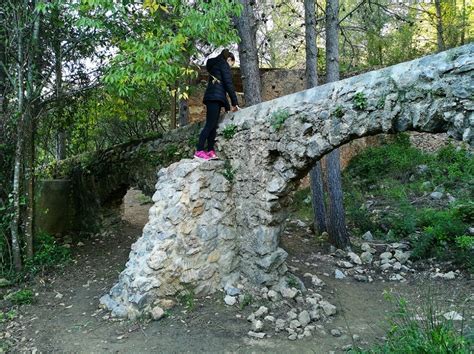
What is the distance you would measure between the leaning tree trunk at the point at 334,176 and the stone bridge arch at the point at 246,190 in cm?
200

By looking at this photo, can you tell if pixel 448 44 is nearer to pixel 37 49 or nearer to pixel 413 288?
pixel 413 288

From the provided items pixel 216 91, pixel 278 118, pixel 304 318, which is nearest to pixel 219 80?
pixel 216 91

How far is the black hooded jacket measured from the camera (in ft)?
16.5

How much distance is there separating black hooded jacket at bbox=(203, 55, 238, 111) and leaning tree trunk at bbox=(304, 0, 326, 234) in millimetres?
2320

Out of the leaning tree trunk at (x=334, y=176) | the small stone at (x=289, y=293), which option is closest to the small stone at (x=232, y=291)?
the small stone at (x=289, y=293)

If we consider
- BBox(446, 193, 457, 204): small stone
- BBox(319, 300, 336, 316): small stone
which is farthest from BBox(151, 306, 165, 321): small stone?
BBox(446, 193, 457, 204): small stone

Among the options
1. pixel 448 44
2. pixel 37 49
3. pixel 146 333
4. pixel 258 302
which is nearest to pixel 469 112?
pixel 258 302

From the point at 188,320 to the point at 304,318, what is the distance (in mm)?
1303

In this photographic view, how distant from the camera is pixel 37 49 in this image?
5945 mm

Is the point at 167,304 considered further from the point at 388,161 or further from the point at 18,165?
the point at 388,161

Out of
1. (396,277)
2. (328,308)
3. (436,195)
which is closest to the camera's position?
(328,308)

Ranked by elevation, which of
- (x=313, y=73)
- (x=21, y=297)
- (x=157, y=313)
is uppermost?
(x=313, y=73)

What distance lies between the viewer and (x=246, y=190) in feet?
16.7

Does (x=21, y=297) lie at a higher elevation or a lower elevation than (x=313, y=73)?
lower
